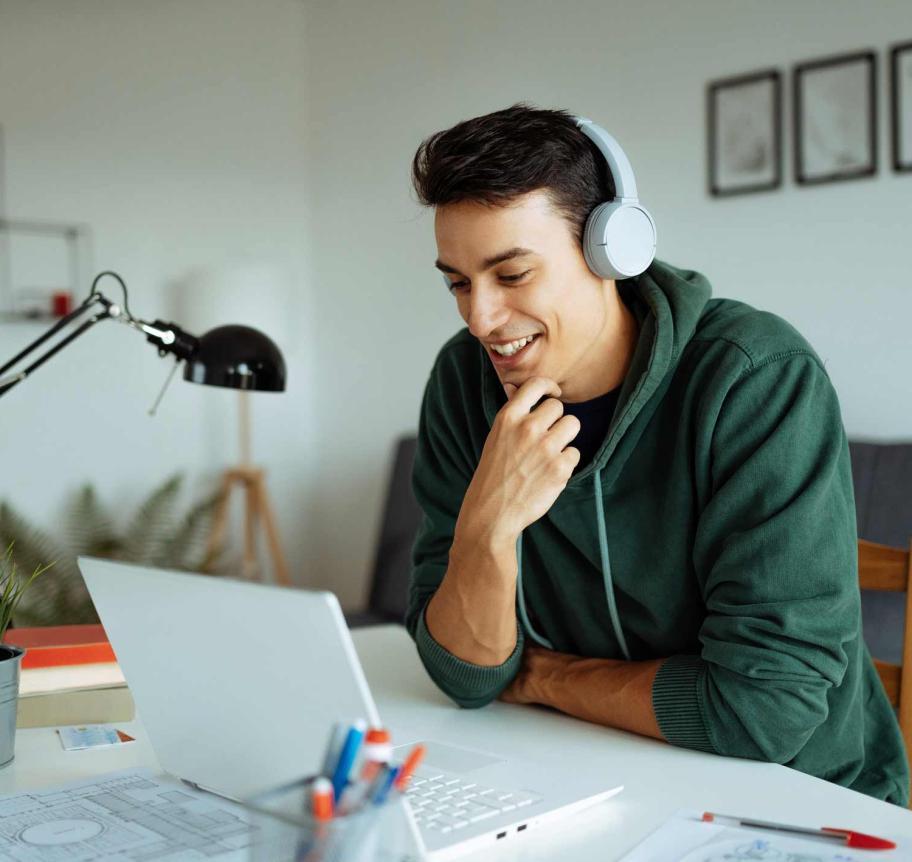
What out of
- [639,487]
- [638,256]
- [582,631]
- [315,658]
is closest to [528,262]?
[638,256]

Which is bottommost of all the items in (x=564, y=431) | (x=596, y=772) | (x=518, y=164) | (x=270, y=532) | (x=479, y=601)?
(x=270, y=532)

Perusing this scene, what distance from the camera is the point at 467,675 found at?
1.22 metres

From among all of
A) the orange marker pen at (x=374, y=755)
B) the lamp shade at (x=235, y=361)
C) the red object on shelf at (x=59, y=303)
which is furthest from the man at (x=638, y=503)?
the red object on shelf at (x=59, y=303)

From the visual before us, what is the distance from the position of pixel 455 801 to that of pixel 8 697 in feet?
1.53

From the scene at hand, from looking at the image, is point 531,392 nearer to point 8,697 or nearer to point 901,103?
point 8,697

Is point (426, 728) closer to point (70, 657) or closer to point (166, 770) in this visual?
point (166, 770)

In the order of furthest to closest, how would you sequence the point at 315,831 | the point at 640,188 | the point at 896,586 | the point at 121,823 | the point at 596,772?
1. the point at 640,188
2. the point at 896,586
3. the point at 596,772
4. the point at 121,823
5. the point at 315,831

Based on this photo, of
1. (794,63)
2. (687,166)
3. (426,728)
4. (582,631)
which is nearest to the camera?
(426,728)

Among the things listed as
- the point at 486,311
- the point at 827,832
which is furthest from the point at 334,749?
the point at 486,311

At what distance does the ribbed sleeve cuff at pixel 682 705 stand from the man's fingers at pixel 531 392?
334 millimetres

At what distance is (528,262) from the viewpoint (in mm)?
1212

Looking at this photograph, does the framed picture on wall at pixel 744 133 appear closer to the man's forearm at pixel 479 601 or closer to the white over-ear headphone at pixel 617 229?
the white over-ear headphone at pixel 617 229

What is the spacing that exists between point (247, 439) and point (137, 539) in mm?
531

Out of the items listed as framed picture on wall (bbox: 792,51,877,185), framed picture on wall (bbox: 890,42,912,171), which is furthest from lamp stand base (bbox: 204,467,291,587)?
framed picture on wall (bbox: 890,42,912,171)
